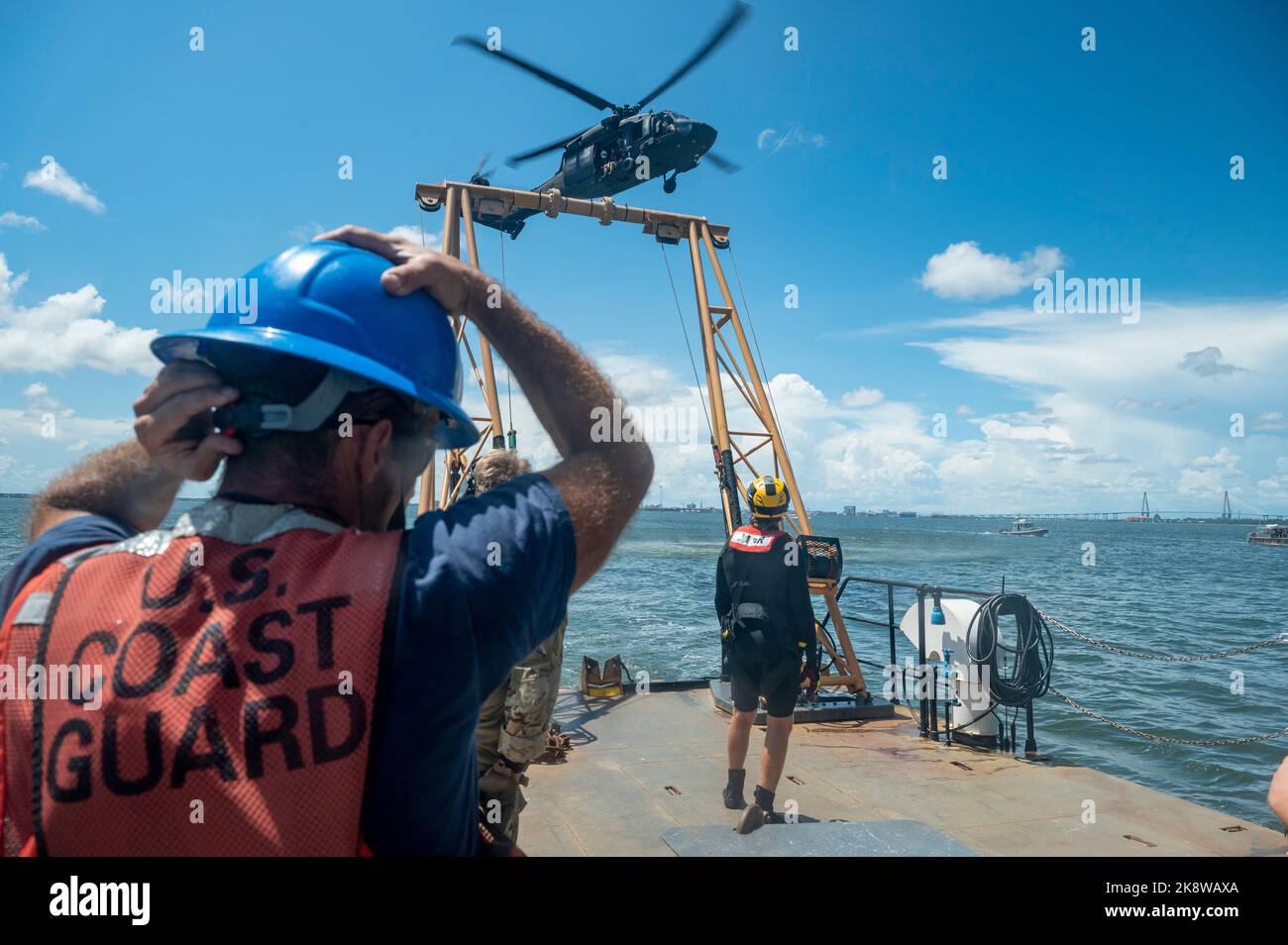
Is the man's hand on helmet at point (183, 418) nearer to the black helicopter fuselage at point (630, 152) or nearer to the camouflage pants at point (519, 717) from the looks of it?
the camouflage pants at point (519, 717)

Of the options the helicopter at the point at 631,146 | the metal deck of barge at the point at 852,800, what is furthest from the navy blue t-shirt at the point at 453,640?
the helicopter at the point at 631,146

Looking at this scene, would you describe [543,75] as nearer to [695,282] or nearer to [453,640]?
[695,282]

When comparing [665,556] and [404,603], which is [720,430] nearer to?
[404,603]

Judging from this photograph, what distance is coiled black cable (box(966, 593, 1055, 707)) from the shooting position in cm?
736

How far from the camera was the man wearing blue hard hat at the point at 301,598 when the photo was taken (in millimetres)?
946

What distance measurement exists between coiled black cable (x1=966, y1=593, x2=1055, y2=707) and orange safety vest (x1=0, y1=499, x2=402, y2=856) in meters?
7.37

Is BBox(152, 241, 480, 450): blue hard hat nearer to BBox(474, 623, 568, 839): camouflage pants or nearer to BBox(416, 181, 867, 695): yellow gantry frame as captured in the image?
BBox(474, 623, 568, 839): camouflage pants

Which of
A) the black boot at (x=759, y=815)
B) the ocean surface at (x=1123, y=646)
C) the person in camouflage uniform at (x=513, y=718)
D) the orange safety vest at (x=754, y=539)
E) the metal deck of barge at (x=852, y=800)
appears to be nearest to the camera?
the person in camouflage uniform at (x=513, y=718)

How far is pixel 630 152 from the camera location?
632 inches

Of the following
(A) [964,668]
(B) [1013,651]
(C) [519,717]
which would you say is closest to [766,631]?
(C) [519,717]

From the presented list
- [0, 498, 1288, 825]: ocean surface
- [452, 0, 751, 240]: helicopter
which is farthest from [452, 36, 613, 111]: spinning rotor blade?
[0, 498, 1288, 825]: ocean surface
